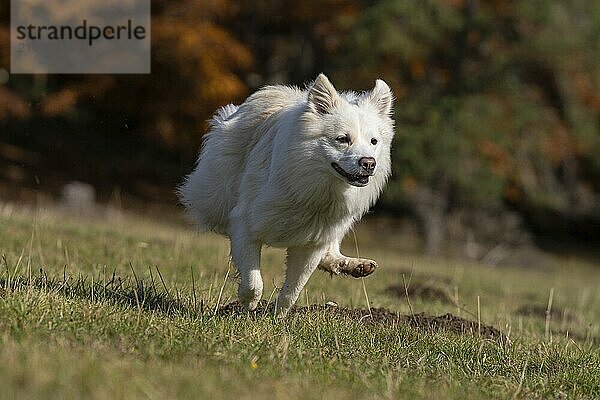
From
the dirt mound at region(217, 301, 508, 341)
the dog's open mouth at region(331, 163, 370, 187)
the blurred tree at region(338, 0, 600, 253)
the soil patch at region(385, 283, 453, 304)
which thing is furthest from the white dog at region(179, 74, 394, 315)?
the blurred tree at region(338, 0, 600, 253)

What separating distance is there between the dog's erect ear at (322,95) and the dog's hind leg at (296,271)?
1.07 m

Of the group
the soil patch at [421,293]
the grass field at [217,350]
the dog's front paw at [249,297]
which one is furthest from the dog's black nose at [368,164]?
the soil patch at [421,293]

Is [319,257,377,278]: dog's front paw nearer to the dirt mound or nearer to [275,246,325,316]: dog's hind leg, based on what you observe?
[275,246,325,316]: dog's hind leg

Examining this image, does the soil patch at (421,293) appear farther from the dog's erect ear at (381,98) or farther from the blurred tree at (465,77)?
the blurred tree at (465,77)

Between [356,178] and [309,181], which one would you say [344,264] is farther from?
[356,178]

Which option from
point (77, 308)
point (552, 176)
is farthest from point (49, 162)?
point (77, 308)

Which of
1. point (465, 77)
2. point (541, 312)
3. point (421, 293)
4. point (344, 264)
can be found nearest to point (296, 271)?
point (344, 264)

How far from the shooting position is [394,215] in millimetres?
31594

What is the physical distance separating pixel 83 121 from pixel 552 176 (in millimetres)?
16864

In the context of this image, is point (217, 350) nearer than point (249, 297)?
Yes

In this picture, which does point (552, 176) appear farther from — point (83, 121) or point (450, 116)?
point (83, 121)

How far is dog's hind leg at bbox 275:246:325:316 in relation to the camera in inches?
288

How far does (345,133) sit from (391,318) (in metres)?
1.80

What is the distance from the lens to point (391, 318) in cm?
782
